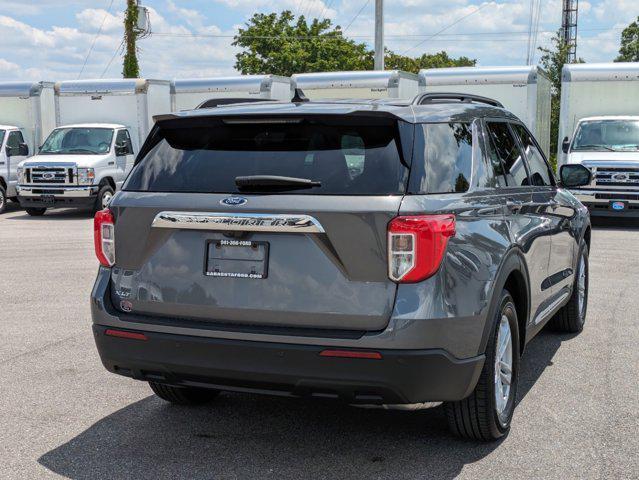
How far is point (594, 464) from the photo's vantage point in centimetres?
431

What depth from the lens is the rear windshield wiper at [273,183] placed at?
4.08 metres

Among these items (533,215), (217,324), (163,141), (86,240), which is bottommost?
(86,240)

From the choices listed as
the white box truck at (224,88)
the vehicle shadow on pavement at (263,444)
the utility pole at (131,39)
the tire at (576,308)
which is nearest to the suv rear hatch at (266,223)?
the vehicle shadow on pavement at (263,444)

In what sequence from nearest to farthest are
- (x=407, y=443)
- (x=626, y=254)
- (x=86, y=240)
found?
(x=407, y=443), (x=626, y=254), (x=86, y=240)

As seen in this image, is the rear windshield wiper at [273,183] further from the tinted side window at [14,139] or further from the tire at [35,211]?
the tinted side window at [14,139]

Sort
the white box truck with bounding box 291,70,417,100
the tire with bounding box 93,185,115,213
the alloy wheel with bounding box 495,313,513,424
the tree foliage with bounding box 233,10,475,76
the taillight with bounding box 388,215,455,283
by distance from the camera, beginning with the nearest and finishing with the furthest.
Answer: the taillight with bounding box 388,215,455,283, the alloy wheel with bounding box 495,313,513,424, the tire with bounding box 93,185,115,213, the white box truck with bounding box 291,70,417,100, the tree foliage with bounding box 233,10,475,76

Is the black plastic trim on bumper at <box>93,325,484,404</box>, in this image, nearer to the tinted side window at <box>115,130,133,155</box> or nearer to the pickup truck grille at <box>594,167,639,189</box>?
the pickup truck grille at <box>594,167,639,189</box>

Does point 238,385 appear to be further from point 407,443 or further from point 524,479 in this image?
point 524,479

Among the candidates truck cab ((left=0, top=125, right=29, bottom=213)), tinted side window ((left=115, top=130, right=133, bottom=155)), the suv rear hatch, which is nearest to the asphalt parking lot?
the suv rear hatch

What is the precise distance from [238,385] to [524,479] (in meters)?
1.42

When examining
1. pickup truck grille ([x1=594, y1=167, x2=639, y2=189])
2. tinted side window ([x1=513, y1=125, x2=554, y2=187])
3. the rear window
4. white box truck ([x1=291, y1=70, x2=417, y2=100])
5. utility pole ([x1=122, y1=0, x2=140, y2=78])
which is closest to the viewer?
the rear window

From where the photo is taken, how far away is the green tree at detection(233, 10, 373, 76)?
185 ft

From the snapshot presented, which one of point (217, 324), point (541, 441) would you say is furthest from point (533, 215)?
point (217, 324)

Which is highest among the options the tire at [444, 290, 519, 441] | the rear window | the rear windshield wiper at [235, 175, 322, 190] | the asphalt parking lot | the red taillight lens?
the rear window
